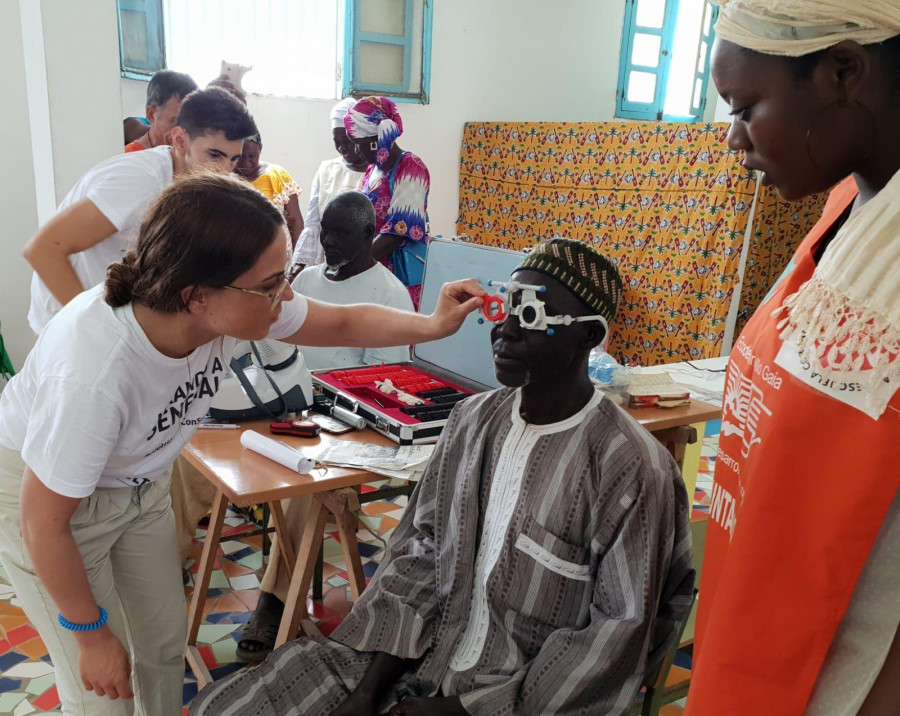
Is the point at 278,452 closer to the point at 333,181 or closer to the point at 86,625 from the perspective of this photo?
the point at 86,625

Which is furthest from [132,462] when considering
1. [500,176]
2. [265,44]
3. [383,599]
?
[500,176]

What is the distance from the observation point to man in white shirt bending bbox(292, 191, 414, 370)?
3.23 metres

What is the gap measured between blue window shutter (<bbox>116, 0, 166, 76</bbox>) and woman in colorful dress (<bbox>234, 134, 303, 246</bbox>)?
1284mm

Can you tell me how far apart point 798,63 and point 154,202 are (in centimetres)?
118

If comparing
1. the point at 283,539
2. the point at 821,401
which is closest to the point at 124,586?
the point at 283,539

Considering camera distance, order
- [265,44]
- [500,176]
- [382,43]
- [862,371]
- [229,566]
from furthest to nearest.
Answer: [500,176], [382,43], [265,44], [229,566], [862,371]

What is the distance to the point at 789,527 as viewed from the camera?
0.83 metres

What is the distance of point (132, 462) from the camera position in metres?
1.57

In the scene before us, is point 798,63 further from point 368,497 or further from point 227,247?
point 368,497

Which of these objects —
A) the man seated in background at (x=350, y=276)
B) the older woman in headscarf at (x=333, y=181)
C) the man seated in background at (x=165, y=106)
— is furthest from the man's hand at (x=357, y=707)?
the older woman in headscarf at (x=333, y=181)

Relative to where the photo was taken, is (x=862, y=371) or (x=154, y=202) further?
(x=154, y=202)

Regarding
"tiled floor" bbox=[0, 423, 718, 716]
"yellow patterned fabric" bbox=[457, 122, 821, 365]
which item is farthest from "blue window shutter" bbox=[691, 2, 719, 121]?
"tiled floor" bbox=[0, 423, 718, 716]

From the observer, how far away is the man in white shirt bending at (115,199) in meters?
2.18

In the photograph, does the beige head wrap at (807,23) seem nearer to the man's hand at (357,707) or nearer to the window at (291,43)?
the man's hand at (357,707)
